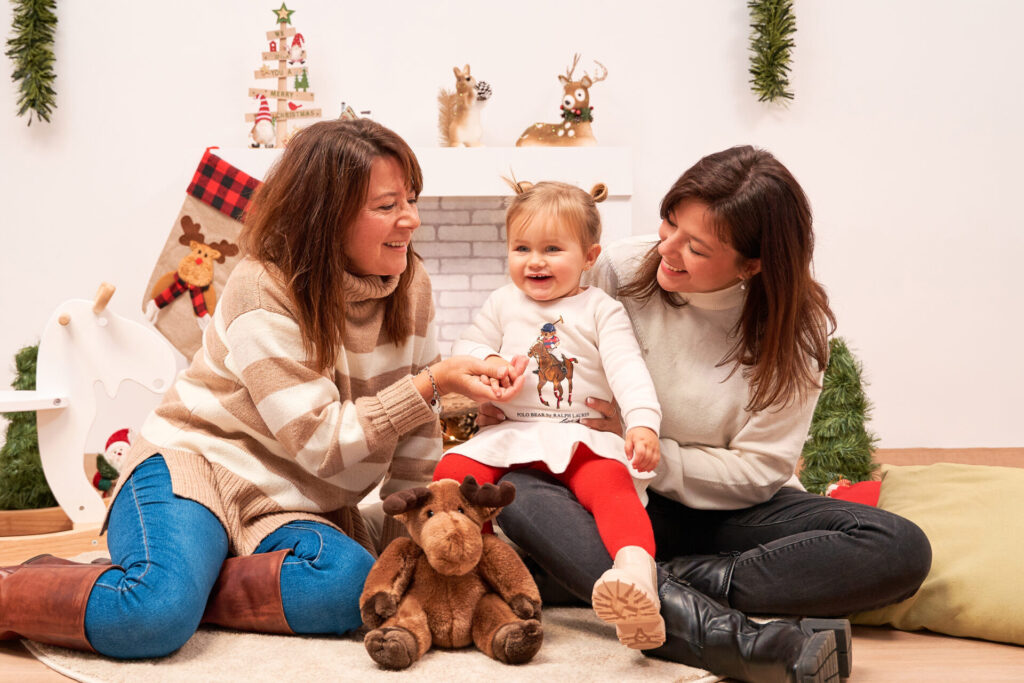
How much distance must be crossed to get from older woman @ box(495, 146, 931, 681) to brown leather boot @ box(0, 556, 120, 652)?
65 cm

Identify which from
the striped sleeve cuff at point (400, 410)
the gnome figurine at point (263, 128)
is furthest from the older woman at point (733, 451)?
the gnome figurine at point (263, 128)

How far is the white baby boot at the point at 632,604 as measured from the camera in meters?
1.24

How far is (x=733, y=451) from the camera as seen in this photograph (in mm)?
1625

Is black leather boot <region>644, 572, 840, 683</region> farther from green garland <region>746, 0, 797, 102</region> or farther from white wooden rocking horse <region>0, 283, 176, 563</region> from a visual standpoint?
green garland <region>746, 0, 797, 102</region>

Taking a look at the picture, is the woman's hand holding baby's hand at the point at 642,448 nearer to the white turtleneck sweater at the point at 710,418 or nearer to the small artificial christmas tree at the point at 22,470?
the white turtleneck sweater at the point at 710,418

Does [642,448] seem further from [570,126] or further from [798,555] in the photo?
[570,126]

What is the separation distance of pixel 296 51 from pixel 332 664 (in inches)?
99.6

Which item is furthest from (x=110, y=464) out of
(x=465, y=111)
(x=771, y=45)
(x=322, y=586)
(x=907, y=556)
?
(x=771, y=45)

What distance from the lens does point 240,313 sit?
5.00 feet

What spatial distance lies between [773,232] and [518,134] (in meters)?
2.12

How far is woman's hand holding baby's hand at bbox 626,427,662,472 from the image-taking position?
142 centimetres

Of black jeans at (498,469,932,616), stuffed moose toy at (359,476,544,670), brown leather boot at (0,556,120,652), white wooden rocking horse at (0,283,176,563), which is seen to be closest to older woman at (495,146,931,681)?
black jeans at (498,469,932,616)

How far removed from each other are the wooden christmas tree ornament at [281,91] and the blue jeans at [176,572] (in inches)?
78.4

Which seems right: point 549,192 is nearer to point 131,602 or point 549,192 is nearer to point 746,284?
point 746,284
